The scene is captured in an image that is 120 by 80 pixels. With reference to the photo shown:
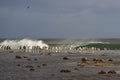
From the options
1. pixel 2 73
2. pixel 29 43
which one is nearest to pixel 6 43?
pixel 29 43

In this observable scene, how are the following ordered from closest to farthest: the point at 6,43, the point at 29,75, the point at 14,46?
the point at 29,75, the point at 14,46, the point at 6,43

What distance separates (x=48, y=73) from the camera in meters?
45.1

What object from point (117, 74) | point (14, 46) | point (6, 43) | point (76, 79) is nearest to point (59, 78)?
point (76, 79)

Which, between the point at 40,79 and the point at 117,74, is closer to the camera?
the point at 40,79

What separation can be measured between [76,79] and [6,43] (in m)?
119

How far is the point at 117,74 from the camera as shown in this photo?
145 ft

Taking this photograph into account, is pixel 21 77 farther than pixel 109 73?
No

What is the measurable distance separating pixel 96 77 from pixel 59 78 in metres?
3.35

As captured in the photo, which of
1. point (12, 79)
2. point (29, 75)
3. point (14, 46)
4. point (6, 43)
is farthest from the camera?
point (6, 43)

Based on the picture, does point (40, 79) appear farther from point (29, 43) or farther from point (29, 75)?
point (29, 43)

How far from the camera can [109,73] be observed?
45.0 m

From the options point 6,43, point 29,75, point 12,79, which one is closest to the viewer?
point 12,79

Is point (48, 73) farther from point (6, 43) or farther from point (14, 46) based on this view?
point (6, 43)

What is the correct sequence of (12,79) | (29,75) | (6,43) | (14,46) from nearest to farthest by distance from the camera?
1. (12,79)
2. (29,75)
3. (14,46)
4. (6,43)
